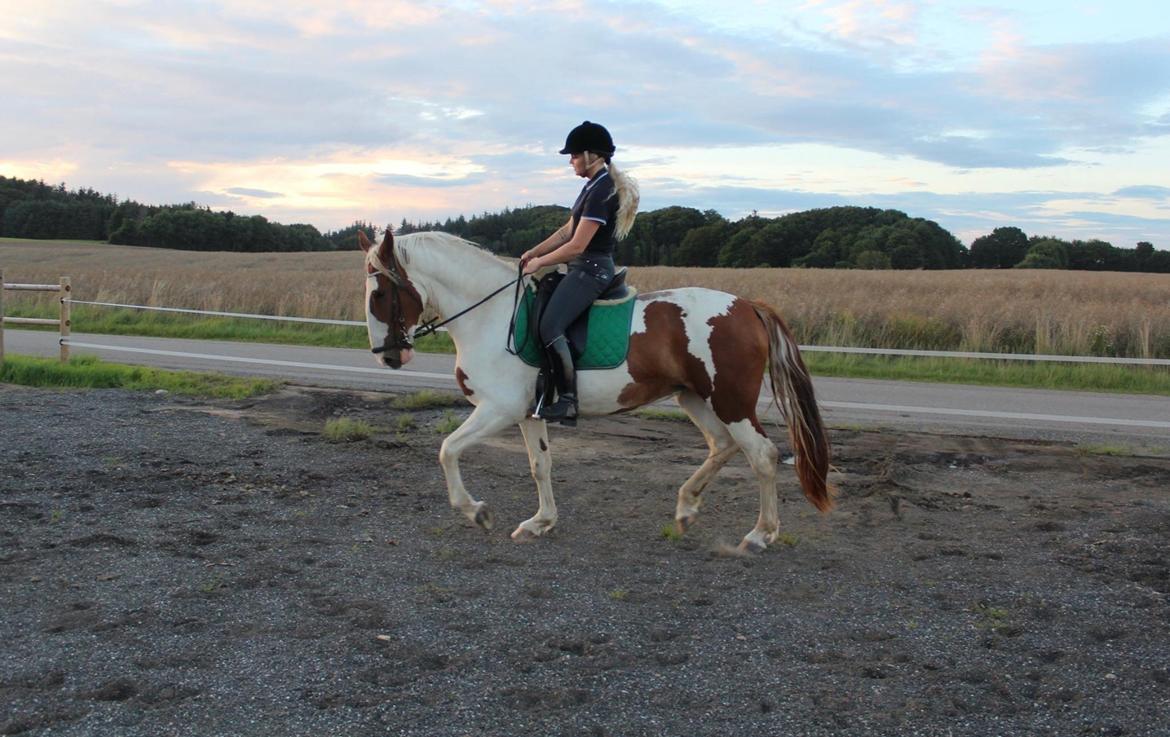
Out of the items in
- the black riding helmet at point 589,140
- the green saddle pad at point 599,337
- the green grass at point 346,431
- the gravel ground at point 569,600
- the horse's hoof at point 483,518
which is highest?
the black riding helmet at point 589,140

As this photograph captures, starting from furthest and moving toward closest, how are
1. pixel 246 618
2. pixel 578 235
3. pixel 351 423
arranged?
1. pixel 351 423
2. pixel 578 235
3. pixel 246 618

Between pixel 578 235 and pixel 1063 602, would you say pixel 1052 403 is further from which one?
pixel 578 235

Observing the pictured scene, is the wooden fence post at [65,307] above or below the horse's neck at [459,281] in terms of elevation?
below

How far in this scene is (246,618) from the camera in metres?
4.71

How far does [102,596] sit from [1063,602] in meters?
5.11

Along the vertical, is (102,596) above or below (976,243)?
below

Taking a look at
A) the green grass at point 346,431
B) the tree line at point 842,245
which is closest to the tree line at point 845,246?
the tree line at point 842,245

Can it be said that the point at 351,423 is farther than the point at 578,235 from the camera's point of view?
Yes

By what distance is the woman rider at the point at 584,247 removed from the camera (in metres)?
6.11

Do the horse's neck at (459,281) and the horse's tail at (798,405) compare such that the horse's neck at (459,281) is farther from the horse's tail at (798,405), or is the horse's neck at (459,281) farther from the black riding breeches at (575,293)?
the horse's tail at (798,405)

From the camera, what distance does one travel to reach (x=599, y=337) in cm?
629

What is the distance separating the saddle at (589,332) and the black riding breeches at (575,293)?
0.08 m

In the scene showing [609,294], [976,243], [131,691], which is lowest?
[131,691]

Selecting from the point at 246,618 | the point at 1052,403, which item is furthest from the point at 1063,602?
the point at 1052,403
